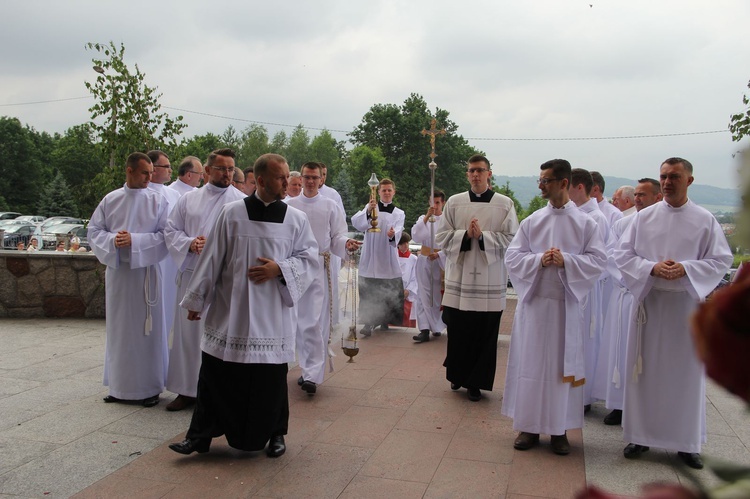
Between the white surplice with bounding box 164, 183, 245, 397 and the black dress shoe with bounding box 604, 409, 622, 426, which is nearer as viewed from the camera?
the black dress shoe with bounding box 604, 409, 622, 426

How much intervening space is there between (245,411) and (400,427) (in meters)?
1.47

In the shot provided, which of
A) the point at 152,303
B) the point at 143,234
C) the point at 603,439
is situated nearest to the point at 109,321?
the point at 152,303

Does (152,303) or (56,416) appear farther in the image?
(152,303)

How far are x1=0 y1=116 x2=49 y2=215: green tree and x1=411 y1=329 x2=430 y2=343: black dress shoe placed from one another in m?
55.4

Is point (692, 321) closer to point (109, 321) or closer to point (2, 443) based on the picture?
point (2, 443)

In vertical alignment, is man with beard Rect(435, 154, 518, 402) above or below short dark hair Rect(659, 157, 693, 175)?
below

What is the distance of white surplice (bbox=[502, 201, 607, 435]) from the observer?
17.6 feet

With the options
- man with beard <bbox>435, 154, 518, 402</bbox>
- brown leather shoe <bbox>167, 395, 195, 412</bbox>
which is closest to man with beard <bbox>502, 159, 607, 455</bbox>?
man with beard <bbox>435, 154, 518, 402</bbox>

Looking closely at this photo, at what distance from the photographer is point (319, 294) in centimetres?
707

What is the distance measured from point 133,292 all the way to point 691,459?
4875 mm

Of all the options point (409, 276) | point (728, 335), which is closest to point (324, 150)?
point (409, 276)

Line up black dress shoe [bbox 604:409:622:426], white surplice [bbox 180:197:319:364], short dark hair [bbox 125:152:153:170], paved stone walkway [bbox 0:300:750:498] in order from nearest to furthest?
paved stone walkway [bbox 0:300:750:498], white surplice [bbox 180:197:319:364], black dress shoe [bbox 604:409:622:426], short dark hair [bbox 125:152:153:170]

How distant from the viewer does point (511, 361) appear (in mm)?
5676

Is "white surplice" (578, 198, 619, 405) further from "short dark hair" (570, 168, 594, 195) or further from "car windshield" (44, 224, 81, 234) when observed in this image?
"car windshield" (44, 224, 81, 234)
